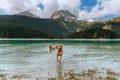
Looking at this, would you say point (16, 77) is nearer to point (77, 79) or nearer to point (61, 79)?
point (61, 79)

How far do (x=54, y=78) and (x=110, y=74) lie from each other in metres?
6.88

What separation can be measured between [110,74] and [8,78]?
36.4ft

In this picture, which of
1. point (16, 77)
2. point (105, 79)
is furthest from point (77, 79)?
point (16, 77)

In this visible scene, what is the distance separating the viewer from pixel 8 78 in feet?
78.1

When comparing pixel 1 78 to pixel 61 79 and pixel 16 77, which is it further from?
pixel 61 79

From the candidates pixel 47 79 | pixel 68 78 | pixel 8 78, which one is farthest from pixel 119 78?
pixel 8 78

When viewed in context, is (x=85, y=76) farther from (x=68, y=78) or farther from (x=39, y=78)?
(x=39, y=78)

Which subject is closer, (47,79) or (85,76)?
(47,79)

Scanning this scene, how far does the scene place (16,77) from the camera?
24.3m

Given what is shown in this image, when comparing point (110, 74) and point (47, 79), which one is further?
point (110, 74)

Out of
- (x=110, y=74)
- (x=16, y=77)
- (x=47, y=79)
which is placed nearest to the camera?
(x=47, y=79)

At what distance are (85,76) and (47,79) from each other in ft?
14.4

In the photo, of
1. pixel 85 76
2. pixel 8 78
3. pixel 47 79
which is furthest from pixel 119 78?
pixel 8 78

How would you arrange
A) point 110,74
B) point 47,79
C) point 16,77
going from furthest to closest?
point 110,74
point 16,77
point 47,79
